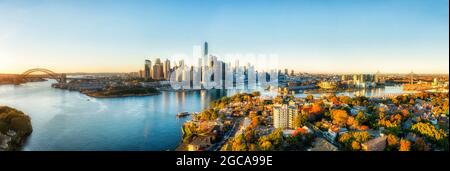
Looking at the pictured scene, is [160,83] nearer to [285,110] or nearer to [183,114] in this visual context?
[183,114]

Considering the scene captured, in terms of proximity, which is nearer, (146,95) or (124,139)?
(124,139)


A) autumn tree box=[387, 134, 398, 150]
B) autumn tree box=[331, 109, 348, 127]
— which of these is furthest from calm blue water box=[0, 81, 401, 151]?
autumn tree box=[387, 134, 398, 150]

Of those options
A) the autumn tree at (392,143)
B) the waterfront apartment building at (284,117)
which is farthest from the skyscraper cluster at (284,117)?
the autumn tree at (392,143)

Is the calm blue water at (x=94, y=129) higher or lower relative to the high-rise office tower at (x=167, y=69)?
lower

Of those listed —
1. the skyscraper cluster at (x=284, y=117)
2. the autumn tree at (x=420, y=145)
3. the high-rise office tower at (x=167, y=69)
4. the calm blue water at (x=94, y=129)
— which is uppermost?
the high-rise office tower at (x=167, y=69)

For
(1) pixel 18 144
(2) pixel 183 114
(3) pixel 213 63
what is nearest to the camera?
(1) pixel 18 144

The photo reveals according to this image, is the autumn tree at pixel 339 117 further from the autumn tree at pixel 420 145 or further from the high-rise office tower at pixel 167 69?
the high-rise office tower at pixel 167 69

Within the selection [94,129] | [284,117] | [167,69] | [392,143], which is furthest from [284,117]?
[167,69]

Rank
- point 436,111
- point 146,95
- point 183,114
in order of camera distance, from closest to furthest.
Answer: point 436,111, point 183,114, point 146,95

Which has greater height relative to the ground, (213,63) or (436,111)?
(213,63)

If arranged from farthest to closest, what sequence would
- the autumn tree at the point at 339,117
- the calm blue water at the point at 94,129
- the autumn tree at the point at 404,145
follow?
the autumn tree at the point at 339,117 → the calm blue water at the point at 94,129 → the autumn tree at the point at 404,145

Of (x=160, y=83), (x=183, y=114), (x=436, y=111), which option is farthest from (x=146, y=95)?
(x=436, y=111)
